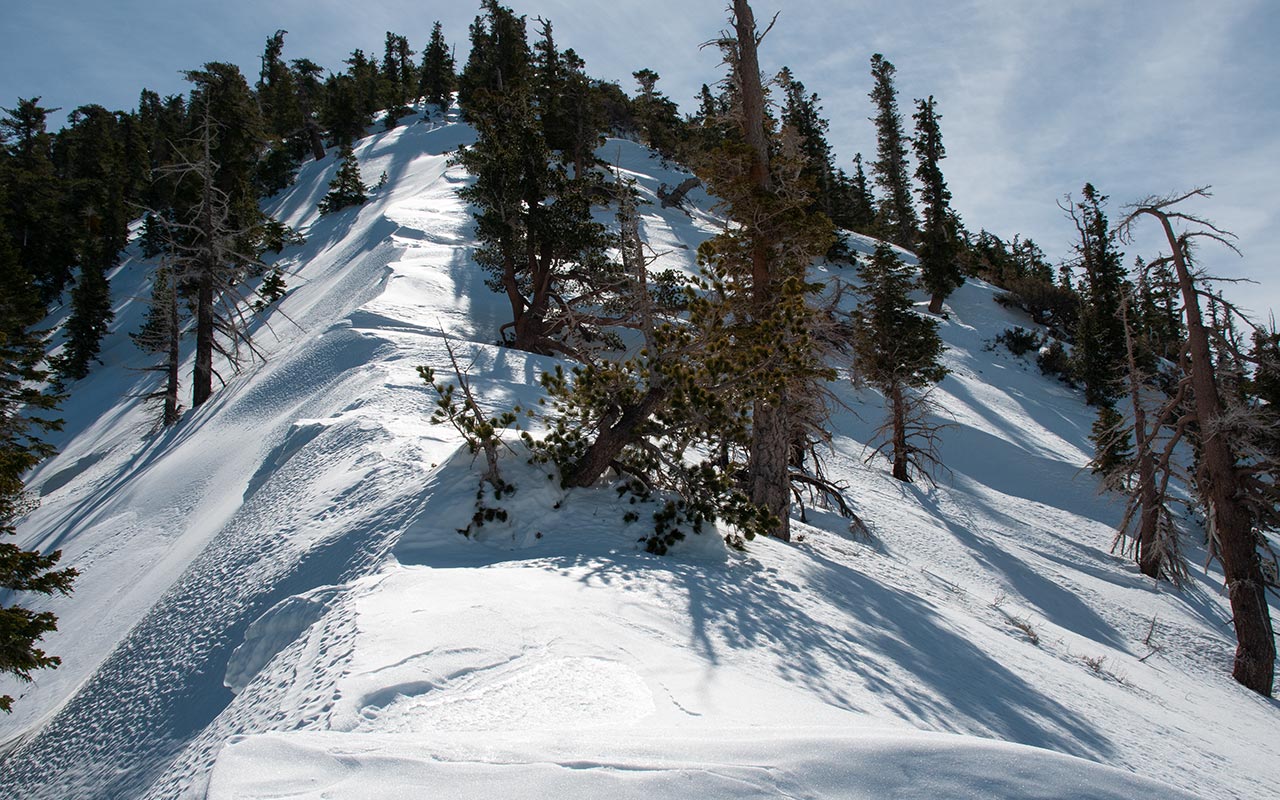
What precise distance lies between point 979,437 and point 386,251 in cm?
2441

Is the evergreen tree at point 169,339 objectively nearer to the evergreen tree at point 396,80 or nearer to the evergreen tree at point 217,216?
the evergreen tree at point 217,216

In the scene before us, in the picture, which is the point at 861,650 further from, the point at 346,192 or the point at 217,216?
the point at 346,192

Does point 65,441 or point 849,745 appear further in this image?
point 65,441

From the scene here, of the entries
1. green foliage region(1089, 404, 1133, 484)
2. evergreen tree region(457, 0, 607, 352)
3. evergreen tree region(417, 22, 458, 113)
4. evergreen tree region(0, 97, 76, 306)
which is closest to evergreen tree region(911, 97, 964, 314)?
green foliage region(1089, 404, 1133, 484)

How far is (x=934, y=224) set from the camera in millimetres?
39156

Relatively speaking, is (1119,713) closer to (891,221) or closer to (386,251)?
(386,251)

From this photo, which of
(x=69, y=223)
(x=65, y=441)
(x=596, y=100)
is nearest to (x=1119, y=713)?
(x=65, y=441)

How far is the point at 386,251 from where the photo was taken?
23984 millimetres

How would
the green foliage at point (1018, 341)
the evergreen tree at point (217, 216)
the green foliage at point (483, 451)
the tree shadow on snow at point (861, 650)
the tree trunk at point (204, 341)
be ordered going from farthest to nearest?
the green foliage at point (1018, 341), the tree trunk at point (204, 341), the evergreen tree at point (217, 216), the green foliage at point (483, 451), the tree shadow on snow at point (861, 650)

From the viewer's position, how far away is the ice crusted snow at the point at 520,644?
2383 mm

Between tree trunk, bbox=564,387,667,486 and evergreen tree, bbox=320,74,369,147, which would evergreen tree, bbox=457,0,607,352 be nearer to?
tree trunk, bbox=564,387,667,486

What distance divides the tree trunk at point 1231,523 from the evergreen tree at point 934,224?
88.9 ft

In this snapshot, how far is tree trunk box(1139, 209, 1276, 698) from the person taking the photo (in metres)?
10.5

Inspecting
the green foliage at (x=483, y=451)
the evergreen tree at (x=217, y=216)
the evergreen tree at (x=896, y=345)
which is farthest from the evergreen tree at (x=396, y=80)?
the green foliage at (x=483, y=451)
